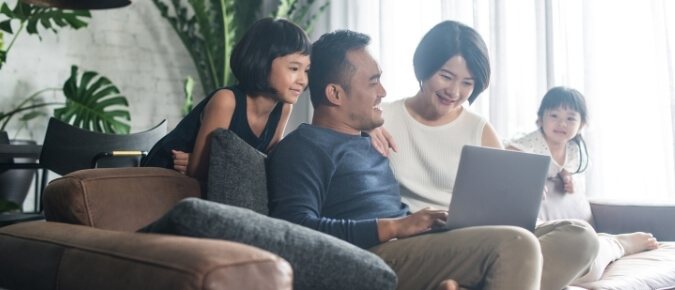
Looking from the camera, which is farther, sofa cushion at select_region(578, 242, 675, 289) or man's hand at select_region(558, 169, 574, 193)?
man's hand at select_region(558, 169, 574, 193)

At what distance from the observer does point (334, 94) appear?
1864 mm

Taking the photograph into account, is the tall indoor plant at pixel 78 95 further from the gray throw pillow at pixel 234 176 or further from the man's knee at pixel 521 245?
the man's knee at pixel 521 245

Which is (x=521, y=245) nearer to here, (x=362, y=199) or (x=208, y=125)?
(x=362, y=199)

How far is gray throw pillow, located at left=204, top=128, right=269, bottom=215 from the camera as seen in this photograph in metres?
1.65

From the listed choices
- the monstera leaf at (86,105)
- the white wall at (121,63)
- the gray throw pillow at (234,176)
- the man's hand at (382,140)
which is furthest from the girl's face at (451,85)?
the white wall at (121,63)


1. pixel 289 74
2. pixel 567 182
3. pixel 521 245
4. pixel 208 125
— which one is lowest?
pixel 567 182

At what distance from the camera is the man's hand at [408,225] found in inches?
61.1

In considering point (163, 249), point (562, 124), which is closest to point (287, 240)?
point (163, 249)

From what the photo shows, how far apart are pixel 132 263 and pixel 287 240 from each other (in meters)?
0.22

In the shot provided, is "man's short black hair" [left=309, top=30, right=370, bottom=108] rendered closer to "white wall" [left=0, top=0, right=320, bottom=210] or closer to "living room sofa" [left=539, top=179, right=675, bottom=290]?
"living room sofa" [left=539, top=179, right=675, bottom=290]

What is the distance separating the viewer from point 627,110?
→ 11.3ft

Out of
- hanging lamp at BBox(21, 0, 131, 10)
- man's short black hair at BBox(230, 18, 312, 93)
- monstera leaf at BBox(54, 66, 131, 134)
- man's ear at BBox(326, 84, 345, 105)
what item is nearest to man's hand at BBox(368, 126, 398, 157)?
man's ear at BBox(326, 84, 345, 105)

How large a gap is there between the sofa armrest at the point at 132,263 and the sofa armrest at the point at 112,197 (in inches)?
7.2

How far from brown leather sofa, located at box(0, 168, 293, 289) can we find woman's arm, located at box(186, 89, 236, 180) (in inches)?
2.2
